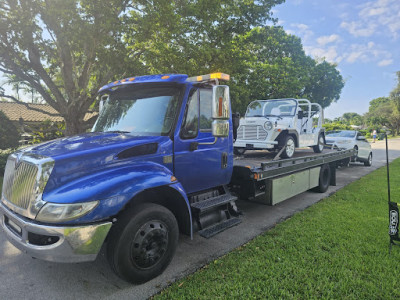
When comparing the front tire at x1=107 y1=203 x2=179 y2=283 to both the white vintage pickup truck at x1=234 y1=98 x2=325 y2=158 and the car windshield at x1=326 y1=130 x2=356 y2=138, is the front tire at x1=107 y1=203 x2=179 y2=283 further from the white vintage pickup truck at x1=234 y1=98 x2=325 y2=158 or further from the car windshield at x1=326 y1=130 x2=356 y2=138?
the car windshield at x1=326 y1=130 x2=356 y2=138

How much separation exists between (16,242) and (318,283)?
3.35 metres

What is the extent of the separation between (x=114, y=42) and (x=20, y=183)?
8014 millimetres

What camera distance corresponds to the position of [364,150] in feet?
40.8

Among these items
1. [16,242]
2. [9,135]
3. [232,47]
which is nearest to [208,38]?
[232,47]

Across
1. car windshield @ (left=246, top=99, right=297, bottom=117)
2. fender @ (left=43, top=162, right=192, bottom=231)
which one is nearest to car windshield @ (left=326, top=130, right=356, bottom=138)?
car windshield @ (left=246, top=99, right=297, bottom=117)

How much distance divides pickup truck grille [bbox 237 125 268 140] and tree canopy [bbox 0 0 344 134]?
4643 millimetres

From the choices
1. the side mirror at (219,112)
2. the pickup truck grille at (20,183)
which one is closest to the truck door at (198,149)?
the side mirror at (219,112)

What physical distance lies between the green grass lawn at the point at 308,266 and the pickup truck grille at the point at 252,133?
2.30 meters

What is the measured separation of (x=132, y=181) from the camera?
2.73m

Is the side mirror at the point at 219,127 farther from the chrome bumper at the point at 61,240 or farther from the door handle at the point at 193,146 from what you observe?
the chrome bumper at the point at 61,240

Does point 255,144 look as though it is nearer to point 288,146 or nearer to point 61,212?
point 288,146

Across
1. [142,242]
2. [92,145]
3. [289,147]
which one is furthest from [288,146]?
[92,145]

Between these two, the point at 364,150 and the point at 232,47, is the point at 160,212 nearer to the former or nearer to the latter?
the point at 232,47

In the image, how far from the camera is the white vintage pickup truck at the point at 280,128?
650 cm
